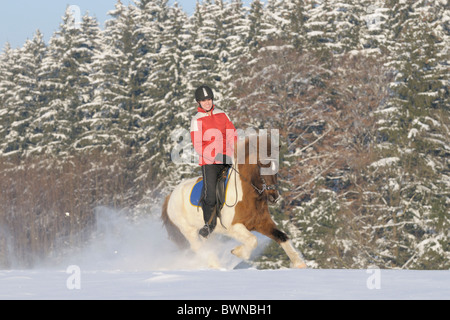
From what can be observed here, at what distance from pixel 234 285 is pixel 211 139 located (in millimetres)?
4446

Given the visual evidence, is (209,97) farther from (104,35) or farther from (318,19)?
(104,35)

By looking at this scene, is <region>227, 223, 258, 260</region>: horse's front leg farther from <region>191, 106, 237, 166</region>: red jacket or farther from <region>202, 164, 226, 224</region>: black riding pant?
<region>191, 106, 237, 166</region>: red jacket

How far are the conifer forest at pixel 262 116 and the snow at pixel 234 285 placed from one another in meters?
24.0

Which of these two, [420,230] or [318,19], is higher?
[318,19]

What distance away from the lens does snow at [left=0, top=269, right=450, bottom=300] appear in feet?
22.9

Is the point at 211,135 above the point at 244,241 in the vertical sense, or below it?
above

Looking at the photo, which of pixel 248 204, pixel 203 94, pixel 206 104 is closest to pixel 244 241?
pixel 248 204

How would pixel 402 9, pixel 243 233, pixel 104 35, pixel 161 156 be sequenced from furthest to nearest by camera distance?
pixel 104 35 → pixel 161 156 → pixel 402 9 → pixel 243 233

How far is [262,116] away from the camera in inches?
1545

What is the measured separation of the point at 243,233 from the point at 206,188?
94cm

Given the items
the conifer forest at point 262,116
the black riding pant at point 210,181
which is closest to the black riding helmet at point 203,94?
the black riding pant at point 210,181

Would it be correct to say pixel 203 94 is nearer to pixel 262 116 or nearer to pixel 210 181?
pixel 210 181

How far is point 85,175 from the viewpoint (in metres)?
54.7

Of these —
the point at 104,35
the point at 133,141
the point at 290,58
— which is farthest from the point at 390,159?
the point at 104,35
